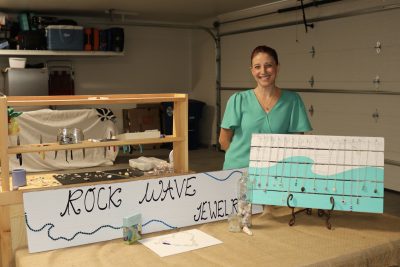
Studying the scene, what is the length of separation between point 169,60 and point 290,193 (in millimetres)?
7445

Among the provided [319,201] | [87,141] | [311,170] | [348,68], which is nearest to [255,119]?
[311,170]

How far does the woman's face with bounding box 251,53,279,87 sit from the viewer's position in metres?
2.09

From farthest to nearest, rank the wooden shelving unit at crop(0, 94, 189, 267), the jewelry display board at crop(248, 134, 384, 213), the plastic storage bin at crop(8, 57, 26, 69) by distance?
the plastic storage bin at crop(8, 57, 26, 69) → the jewelry display board at crop(248, 134, 384, 213) → the wooden shelving unit at crop(0, 94, 189, 267)

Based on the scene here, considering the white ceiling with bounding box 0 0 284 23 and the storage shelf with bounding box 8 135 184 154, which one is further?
the white ceiling with bounding box 0 0 284 23

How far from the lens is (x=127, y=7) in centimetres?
687

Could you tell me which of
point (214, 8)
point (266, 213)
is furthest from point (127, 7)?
point (266, 213)

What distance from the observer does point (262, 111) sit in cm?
213

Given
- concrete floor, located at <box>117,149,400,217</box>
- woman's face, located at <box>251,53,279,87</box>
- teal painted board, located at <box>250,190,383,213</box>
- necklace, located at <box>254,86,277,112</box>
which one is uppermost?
woman's face, located at <box>251,53,279,87</box>

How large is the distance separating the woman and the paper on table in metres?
0.61

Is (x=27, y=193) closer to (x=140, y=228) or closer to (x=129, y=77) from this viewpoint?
(x=140, y=228)

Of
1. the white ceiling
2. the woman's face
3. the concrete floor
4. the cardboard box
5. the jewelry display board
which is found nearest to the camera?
the jewelry display board

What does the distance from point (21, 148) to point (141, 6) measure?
5.34 metres

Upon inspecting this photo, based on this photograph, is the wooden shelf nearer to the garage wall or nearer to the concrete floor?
the concrete floor

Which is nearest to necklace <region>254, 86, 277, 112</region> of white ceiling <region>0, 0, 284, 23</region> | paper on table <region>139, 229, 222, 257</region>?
paper on table <region>139, 229, 222, 257</region>
